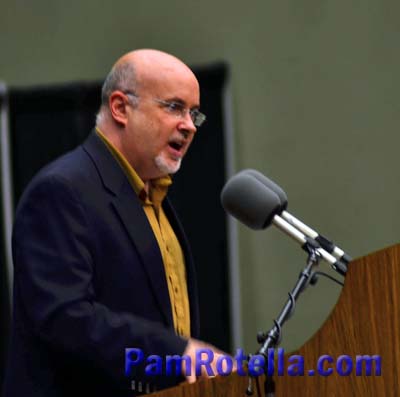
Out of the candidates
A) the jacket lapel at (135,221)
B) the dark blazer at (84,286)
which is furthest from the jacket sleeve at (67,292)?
the jacket lapel at (135,221)

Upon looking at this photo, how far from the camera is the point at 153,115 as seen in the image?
2.66m

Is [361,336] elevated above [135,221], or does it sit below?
below

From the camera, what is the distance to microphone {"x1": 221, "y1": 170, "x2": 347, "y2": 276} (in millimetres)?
2137

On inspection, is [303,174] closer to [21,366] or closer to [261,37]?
[261,37]

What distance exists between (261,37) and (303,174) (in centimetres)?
64

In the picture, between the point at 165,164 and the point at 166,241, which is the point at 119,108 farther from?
the point at 166,241

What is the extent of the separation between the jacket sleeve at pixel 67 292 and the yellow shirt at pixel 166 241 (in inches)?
7.7

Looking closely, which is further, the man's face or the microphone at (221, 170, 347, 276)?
the man's face

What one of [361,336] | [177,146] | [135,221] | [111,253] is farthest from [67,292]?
→ [361,336]

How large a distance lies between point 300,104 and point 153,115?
6.53 feet

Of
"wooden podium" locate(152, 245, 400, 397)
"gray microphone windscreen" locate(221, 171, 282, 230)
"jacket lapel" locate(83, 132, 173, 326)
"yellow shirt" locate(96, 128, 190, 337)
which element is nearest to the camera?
"wooden podium" locate(152, 245, 400, 397)

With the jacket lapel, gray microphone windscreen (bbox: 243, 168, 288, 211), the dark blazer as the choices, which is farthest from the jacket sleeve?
gray microphone windscreen (bbox: 243, 168, 288, 211)

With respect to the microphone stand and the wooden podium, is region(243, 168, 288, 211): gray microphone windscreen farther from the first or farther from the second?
the wooden podium

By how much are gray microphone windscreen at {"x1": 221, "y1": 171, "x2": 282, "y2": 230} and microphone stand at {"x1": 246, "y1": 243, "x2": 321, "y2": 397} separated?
0.14 metres
